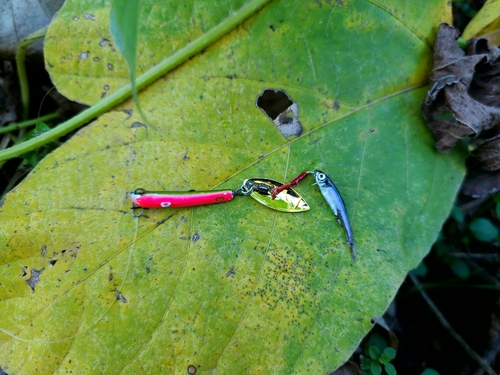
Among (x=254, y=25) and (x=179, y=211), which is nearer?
(x=179, y=211)

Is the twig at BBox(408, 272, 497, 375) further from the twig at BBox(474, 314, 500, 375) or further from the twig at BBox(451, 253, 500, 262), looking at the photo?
the twig at BBox(451, 253, 500, 262)

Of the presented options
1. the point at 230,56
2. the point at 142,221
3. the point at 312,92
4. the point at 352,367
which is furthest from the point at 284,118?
the point at 352,367

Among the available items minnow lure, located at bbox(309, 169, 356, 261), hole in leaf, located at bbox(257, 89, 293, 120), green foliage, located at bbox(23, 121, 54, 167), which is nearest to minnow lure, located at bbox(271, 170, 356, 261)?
minnow lure, located at bbox(309, 169, 356, 261)

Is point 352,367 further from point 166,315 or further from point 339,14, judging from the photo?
point 339,14

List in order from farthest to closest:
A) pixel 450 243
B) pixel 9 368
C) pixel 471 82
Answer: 1. pixel 450 243
2. pixel 471 82
3. pixel 9 368

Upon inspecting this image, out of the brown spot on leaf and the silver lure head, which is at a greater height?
the silver lure head

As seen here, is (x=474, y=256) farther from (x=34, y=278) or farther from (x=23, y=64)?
(x=23, y=64)

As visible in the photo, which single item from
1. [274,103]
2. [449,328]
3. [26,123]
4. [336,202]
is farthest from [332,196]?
[26,123]
